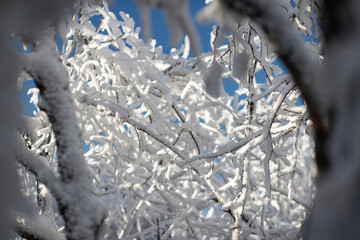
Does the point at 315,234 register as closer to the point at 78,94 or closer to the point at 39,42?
the point at 39,42

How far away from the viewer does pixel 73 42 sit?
9.63 ft

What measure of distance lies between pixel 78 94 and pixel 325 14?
2.22 metres

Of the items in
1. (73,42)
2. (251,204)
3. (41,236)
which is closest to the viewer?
(41,236)

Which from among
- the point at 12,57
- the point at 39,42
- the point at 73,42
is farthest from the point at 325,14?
the point at 73,42

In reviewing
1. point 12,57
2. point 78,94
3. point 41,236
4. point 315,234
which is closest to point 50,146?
point 78,94

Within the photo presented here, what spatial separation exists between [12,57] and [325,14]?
2.06 ft

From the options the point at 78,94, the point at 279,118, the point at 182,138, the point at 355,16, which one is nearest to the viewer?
the point at 355,16

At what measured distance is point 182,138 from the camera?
355 centimetres

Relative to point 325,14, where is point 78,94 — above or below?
above

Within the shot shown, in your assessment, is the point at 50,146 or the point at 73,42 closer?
the point at 50,146

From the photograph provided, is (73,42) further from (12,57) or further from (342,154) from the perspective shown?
(342,154)

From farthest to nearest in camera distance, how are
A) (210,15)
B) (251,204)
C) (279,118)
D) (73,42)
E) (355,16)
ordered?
(251,204)
(73,42)
(279,118)
(210,15)
(355,16)

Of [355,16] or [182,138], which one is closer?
[355,16]

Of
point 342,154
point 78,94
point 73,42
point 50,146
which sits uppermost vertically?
point 73,42
